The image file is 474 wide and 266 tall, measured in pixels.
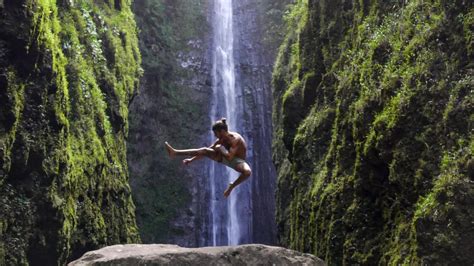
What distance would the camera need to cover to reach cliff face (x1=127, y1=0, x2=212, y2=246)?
2395 cm

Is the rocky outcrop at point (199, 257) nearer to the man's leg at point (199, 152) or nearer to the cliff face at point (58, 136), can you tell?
the man's leg at point (199, 152)

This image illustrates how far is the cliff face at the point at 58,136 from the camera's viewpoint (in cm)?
888

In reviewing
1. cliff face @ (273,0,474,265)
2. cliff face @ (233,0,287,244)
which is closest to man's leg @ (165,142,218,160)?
cliff face @ (273,0,474,265)

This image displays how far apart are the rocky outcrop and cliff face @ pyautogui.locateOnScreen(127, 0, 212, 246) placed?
17.0 metres

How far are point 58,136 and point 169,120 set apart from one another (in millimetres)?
15351

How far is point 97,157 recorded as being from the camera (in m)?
12.9

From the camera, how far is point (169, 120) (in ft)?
83.9

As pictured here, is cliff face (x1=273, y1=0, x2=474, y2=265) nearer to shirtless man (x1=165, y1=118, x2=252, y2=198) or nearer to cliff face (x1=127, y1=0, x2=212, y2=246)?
shirtless man (x1=165, y1=118, x2=252, y2=198)

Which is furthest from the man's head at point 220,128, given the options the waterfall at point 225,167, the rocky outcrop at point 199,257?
the waterfall at point 225,167

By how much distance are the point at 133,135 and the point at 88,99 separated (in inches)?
443

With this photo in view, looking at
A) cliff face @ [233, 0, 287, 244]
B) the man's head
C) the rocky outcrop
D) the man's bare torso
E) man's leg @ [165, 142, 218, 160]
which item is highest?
cliff face @ [233, 0, 287, 244]

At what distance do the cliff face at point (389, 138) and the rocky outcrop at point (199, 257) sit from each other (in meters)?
1.70

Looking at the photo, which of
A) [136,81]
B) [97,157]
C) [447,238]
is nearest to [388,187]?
[447,238]

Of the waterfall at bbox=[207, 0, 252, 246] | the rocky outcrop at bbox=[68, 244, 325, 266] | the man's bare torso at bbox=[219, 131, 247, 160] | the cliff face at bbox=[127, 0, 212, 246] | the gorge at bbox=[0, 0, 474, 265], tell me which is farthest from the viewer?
the waterfall at bbox=[207, 0, 252, 246]
